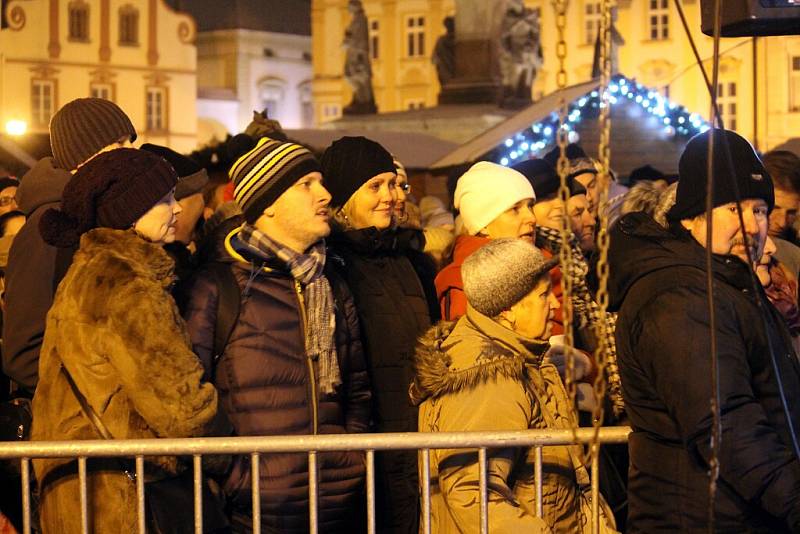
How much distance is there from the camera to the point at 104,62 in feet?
187

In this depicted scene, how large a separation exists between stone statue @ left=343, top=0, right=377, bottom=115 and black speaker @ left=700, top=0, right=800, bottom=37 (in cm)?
2784

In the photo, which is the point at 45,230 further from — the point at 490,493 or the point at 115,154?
the point at 490,493

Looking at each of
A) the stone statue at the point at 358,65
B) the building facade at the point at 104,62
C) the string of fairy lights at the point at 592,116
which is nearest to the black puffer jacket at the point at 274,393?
the string of fairy lights at the point at 592,116

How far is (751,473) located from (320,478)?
162 centimetres

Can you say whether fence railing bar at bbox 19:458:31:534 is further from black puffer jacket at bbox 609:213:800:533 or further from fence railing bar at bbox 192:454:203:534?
black puffer jacket at bbox 609:213:800:533

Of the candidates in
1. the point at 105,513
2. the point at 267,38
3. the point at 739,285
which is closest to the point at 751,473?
the point at 739,285

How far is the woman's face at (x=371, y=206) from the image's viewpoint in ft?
22.1

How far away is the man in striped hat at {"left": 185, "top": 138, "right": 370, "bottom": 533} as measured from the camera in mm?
5617

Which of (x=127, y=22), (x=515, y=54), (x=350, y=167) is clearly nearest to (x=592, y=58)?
(x=127, y=22)

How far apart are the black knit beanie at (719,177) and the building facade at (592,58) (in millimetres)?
43794

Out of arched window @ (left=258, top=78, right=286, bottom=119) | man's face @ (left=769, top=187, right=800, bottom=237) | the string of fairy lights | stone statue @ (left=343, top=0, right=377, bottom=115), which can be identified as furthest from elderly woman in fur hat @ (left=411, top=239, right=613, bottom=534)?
arched window @ (left=258, top=78, right=286, bottom=119)

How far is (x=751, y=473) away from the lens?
182 inches

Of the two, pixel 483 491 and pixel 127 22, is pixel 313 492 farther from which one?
pixel 127 22

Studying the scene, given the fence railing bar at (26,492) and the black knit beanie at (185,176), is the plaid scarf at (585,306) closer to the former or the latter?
the black knit beanie at (185,176)
